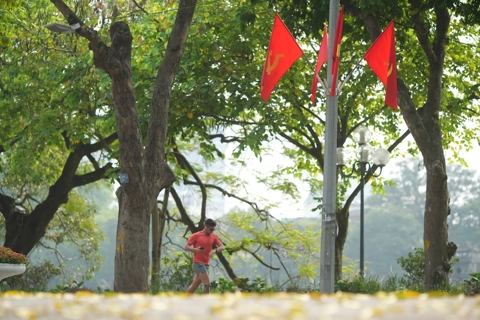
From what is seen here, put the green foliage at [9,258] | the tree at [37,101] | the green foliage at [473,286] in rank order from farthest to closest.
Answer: the tree at [37,101]
the green foliage at [473,286]
the green foliage at [9,258]

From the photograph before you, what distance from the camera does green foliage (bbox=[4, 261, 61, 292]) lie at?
24.5m

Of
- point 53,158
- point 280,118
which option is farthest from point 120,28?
point 53,158

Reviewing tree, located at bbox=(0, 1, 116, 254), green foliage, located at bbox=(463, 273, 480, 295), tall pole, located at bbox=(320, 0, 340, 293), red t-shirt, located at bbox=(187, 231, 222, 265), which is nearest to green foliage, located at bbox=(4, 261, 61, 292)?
tree, located at bbox=(0, 1, 116, 254)

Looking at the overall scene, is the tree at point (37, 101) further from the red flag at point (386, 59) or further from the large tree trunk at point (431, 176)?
the red flag at point (386, 59)

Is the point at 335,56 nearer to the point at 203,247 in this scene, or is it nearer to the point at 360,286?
the point at 203,247

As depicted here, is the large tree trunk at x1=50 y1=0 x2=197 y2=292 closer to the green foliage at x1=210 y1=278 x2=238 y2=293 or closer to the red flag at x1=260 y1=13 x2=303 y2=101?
the red flag at x1=260 y1=13 x2=303 y2=101

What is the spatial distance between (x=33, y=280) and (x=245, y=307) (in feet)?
77.7

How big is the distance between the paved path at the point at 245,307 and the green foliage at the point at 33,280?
18.9 metres

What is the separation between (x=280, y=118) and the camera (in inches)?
928

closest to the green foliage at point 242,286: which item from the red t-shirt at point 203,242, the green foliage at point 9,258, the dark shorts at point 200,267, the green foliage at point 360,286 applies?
the green foliage at point 360,286

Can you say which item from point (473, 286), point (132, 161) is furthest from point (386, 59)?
point (473, 286)

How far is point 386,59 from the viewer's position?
1606 centimetres

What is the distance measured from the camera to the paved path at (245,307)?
14.3 feet

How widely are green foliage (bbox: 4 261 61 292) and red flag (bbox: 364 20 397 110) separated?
37.9 ft
